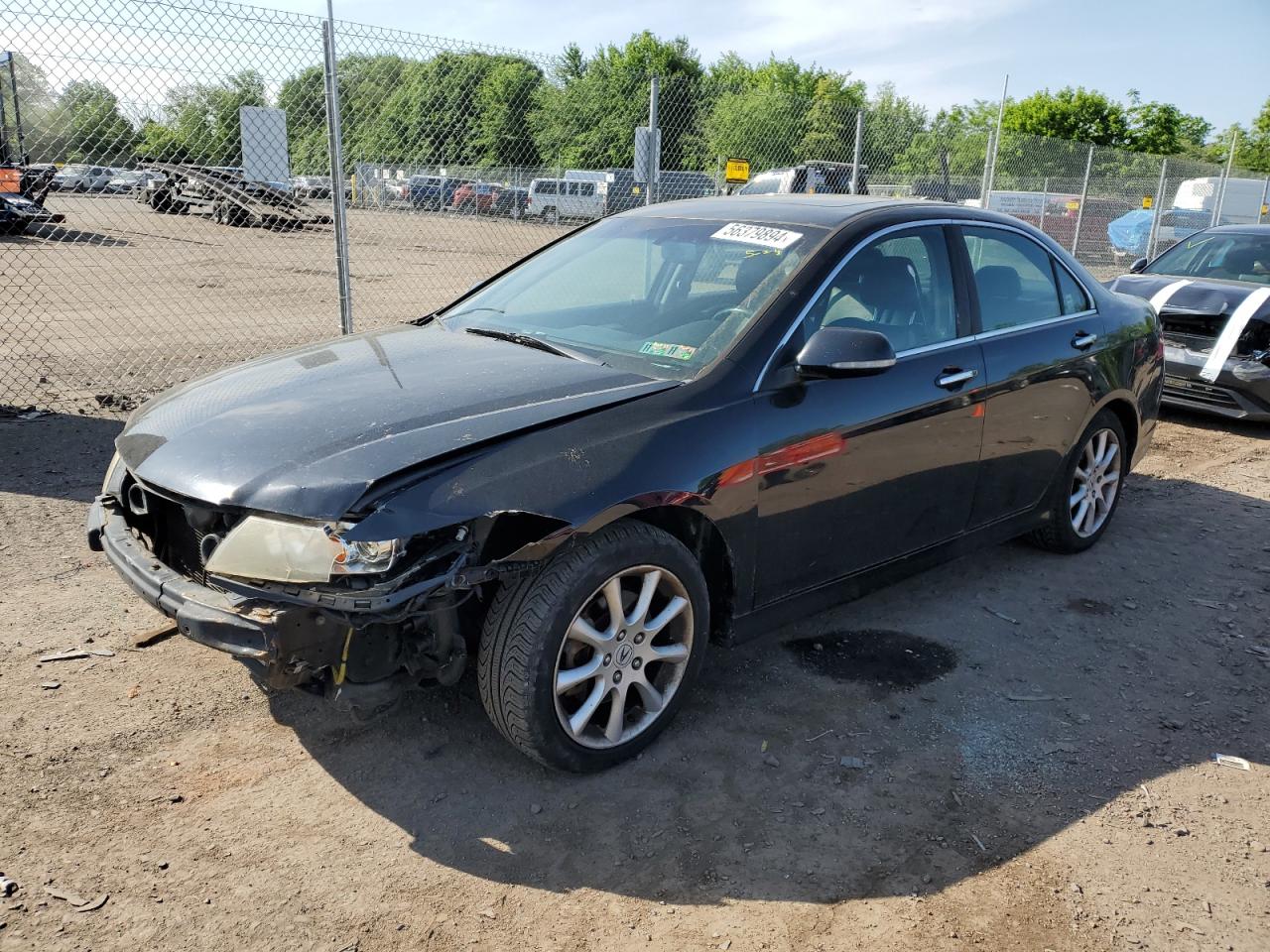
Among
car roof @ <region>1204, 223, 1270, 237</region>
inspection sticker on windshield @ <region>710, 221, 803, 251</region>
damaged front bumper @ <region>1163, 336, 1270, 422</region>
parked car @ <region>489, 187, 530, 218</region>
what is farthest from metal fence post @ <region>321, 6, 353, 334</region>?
parked car @ <region>489, 187, 530, 218</region>

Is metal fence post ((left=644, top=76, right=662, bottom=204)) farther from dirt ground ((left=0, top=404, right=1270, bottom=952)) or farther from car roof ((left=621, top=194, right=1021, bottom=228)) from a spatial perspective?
dirt ground ((left=0, top=404, right=1270, bottom=952))

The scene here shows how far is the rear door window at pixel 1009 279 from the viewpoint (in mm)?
4227

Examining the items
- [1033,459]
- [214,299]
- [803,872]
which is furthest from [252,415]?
[214,299]

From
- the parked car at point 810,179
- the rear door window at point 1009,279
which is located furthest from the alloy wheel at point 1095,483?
the parked car at point 810,179

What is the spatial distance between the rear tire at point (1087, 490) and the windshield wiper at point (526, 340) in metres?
2.64

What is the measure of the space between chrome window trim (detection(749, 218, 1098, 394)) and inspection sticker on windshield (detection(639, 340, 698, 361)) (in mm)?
261

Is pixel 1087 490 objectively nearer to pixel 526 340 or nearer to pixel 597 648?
pixel 526 340

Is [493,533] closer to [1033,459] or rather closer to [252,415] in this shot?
[252,415]

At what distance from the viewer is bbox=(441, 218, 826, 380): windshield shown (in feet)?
11.4

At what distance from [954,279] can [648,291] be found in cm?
130

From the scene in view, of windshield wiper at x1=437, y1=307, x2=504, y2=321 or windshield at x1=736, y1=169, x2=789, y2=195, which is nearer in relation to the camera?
windshield wiper at x1=437, y1=307, x2=504, y2=321

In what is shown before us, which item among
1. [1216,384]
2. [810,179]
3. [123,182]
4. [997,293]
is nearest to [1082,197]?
[810,179]

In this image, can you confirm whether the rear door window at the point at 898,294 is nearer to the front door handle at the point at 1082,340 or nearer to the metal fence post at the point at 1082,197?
the front door handle at the point at 1082,340

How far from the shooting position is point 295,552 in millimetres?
2580
